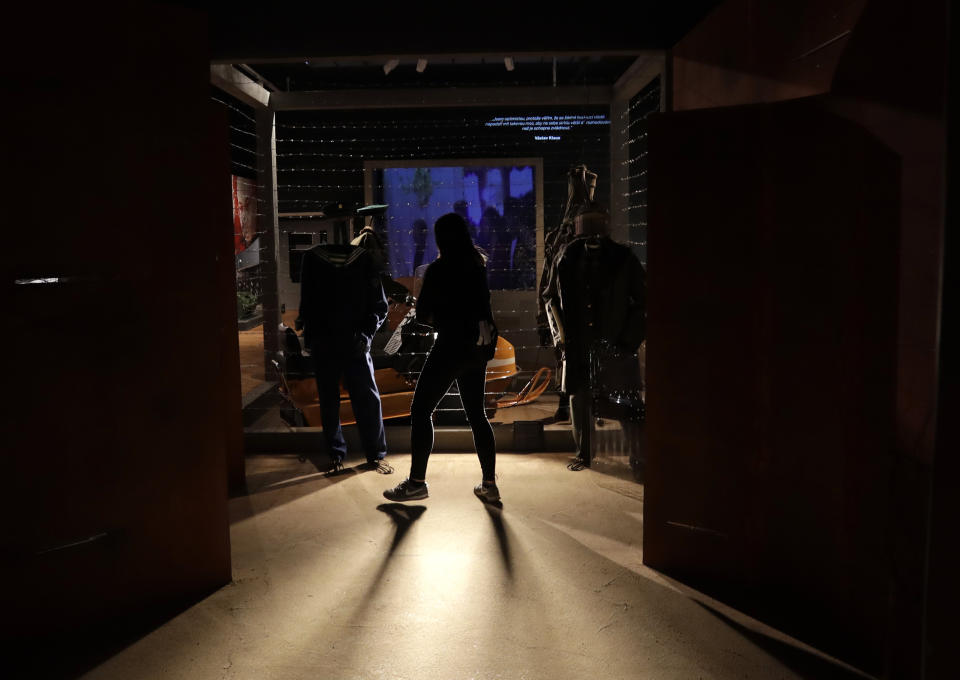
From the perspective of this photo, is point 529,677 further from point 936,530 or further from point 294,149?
point 294,149

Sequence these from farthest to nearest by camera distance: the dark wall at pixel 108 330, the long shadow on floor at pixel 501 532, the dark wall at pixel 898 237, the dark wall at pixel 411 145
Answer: the dark wall at pixel 411 145 < the long shadow on floor at pixel 501 532 < the dark wall at pixel 108 330 < the dark wall at pixel 898 237

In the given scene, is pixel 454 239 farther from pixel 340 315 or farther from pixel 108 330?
pixel 108 330

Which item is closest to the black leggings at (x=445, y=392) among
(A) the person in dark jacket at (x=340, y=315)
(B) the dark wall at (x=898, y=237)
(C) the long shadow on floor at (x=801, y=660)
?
(A) the person in dark jacket at (x=340, y=315)

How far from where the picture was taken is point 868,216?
2.38 m

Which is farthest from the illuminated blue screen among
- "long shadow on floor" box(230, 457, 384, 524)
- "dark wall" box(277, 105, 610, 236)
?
"long shadow on floor" box(230, 457, 384, 524)

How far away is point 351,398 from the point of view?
4625mm

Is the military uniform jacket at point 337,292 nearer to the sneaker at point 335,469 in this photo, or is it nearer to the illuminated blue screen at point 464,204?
the sneaker at point 335,469

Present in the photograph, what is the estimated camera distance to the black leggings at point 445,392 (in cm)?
376

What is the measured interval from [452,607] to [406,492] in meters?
1.26

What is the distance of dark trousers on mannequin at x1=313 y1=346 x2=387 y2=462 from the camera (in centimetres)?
454

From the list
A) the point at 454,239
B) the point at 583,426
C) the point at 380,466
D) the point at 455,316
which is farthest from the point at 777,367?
the point at 380,466

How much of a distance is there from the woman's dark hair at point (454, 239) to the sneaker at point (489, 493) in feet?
4.12

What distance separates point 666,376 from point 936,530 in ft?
5.54

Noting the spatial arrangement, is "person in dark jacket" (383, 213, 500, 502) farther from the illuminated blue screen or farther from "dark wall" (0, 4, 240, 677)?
the illuminated blue screen
